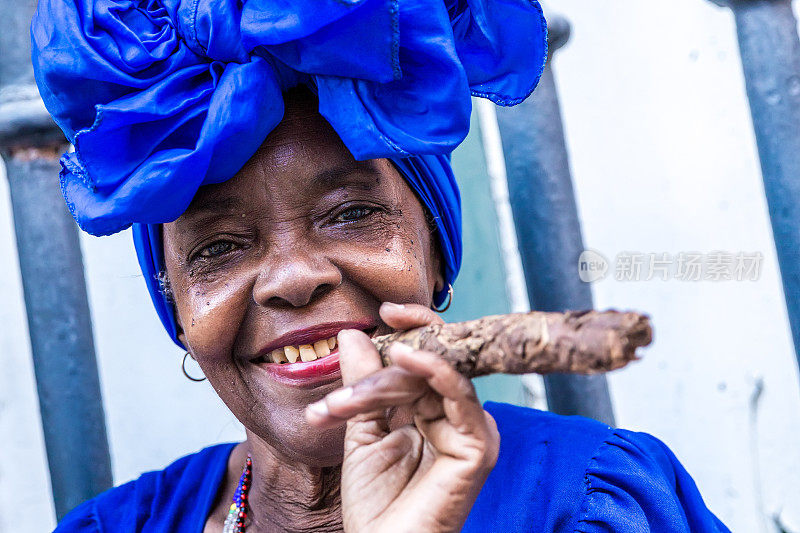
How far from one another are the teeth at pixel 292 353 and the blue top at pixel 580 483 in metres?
0.48

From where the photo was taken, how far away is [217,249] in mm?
1645

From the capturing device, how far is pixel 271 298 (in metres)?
1.55

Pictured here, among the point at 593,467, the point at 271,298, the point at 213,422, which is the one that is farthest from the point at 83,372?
the point at 593,467

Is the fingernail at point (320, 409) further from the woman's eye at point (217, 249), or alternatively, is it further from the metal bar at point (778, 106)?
the metal bar at point (778, 106)

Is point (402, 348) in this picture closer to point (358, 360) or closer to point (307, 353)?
point (358, 360)

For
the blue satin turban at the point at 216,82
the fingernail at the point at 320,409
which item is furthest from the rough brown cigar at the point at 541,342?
the blue satin turban at the point at 216,82

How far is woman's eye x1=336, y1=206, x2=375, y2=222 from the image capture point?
5.30 feet

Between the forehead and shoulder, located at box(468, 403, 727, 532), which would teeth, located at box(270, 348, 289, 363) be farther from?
shoulder, located at box(468, 403, 727, 532)

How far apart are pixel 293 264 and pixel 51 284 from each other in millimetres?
1163

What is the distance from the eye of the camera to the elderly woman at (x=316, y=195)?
54.9 inches

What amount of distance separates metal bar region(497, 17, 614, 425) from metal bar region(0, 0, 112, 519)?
50.9 inches

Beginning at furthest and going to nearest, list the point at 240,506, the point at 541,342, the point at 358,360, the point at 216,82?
the point at 240,506 < the point at 216,82 < the point at 358,360 < the point at 541,342

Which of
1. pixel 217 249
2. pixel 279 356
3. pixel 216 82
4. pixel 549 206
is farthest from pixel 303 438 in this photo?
pixel 549 206

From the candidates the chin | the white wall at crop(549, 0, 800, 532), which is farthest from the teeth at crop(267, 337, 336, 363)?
the white wall at crop(549, 0, 800, 532)
